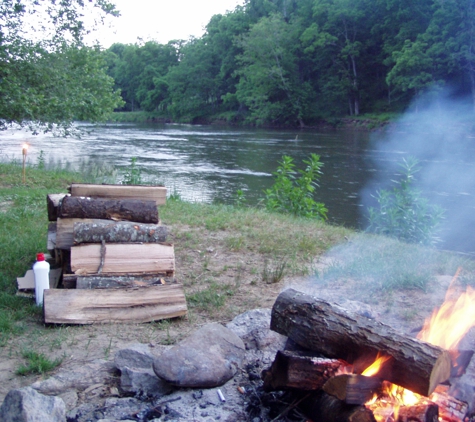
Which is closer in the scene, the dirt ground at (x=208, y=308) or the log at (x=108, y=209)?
the dirt ground at (x=208, y=308)

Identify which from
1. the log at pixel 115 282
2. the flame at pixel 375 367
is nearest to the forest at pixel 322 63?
the log at pixel 115 282

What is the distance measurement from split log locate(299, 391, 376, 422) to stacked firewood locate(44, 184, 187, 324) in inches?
67.0

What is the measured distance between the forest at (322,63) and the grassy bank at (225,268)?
23.0 meters

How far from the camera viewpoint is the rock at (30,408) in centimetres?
248

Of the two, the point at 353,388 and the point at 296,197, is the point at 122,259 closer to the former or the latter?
the point at 353,388

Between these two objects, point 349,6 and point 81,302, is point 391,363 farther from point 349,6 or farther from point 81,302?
point 349,6

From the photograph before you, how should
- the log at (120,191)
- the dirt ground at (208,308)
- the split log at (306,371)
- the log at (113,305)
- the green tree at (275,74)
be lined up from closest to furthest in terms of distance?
the split log at (306,371)
the dirt ground at (208,308)
the log at (113,305)
the log at (120,191)
the green tree at (275,74)

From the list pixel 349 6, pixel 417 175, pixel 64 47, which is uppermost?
pixel 349 6

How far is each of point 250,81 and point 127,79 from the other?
34.9 m

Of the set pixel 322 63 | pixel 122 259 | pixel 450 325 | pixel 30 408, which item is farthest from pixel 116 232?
pixel 322 63

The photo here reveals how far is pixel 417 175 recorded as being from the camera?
1919cm

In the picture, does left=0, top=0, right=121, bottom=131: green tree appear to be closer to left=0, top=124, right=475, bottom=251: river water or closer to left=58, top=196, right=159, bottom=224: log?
left=0, top=124, right=475, bottom=251: river water

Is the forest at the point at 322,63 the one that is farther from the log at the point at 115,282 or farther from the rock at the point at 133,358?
the rock at the point at 133,358

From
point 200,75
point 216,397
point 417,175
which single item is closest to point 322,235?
point 216,397
